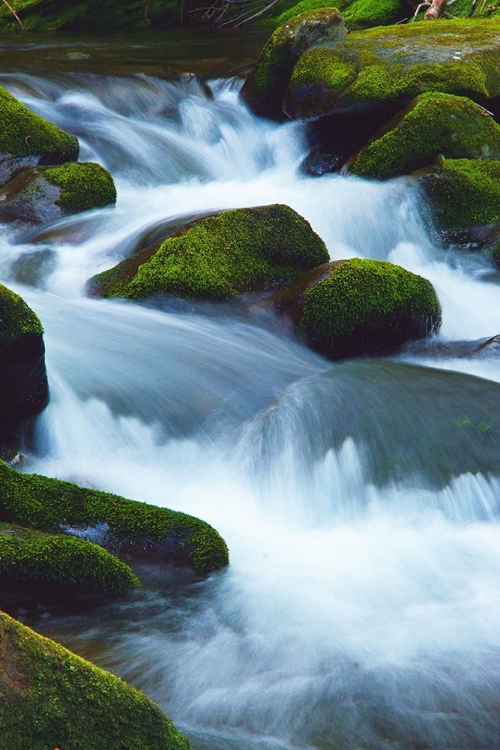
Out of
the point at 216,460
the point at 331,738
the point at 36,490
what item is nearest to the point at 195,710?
the point at 331,738

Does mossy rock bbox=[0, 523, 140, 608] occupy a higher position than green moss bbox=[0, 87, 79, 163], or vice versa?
green moss bbox=[0, 87, 79, 163]

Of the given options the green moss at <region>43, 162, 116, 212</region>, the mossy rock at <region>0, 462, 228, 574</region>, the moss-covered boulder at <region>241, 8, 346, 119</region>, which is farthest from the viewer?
the moss-covered boulder at <region>241, 8, 346, 119</region>

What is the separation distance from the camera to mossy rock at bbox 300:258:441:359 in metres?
6.41

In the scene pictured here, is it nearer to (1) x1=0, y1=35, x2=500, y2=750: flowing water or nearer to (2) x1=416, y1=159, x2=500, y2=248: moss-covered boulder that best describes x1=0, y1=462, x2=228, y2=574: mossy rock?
(1) x1=0, y1=35, x2=500, y2=750: flowing water

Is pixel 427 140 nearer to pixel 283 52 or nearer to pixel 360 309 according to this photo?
pixel 283 52

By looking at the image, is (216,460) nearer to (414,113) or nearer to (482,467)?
(482,467)

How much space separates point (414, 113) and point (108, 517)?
21.7ft

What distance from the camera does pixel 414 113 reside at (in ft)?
29.9

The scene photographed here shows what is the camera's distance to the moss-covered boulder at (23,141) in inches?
340

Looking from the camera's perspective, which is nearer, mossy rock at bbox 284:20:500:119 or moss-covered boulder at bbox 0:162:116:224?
moss-covered boulder at bbox 0:162:116:224

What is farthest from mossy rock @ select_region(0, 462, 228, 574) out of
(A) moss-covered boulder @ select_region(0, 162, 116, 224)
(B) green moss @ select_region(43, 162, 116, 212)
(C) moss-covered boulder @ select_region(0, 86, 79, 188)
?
(C) moss-covered boulder @ select_region(0, 86, 79, 188)

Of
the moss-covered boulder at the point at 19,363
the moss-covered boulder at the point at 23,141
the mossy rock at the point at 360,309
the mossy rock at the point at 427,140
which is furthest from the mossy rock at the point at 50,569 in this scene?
the mossy rock at the point at 427,140

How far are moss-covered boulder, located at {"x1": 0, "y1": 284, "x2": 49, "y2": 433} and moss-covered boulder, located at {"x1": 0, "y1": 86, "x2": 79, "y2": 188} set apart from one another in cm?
430

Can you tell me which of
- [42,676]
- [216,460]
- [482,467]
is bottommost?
[216,460]
